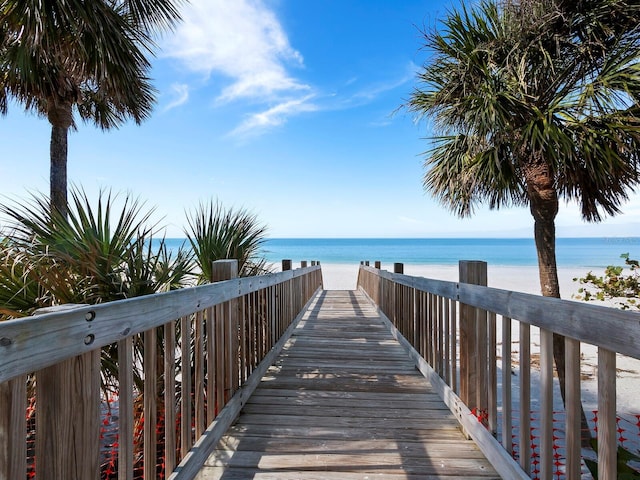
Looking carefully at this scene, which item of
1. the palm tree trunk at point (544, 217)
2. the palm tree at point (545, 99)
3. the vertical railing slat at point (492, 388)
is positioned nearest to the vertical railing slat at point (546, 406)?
the vertical railing slat at point (492, 388)

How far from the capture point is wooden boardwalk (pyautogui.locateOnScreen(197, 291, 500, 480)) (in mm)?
1625

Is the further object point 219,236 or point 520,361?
point 219,236

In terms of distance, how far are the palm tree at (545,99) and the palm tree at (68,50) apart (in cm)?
402

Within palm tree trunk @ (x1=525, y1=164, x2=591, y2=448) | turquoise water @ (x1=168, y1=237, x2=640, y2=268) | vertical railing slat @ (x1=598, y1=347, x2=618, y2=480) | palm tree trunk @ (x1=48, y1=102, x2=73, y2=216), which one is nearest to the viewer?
vertical railing slat @ (x1=598, y1=347, x2=618, y2=480)

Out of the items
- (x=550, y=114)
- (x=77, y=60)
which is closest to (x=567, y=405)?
(x=550, y=114)

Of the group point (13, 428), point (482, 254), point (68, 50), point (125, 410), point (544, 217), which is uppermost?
point (68, 50)

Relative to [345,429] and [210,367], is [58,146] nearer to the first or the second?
[210,367]

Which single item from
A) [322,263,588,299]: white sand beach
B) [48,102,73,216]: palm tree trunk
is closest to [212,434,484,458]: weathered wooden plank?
[48,102,73,216]: palm tree trunk

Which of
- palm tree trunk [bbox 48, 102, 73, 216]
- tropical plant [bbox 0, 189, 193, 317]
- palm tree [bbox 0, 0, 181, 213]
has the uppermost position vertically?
palm tree [bbox 0, 0, 181, 213]

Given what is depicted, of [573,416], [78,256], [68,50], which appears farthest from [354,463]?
[68,50]

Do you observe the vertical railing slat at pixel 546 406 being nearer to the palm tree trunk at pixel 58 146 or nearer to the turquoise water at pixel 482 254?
the palm tree trunk at pixel 58 146

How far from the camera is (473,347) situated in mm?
1942

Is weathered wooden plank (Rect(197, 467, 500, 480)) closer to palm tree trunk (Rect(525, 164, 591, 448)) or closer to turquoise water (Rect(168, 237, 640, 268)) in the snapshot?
palm tree trunk (Rect(525, 164, 591, 448))

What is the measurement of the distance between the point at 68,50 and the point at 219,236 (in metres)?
3.13
